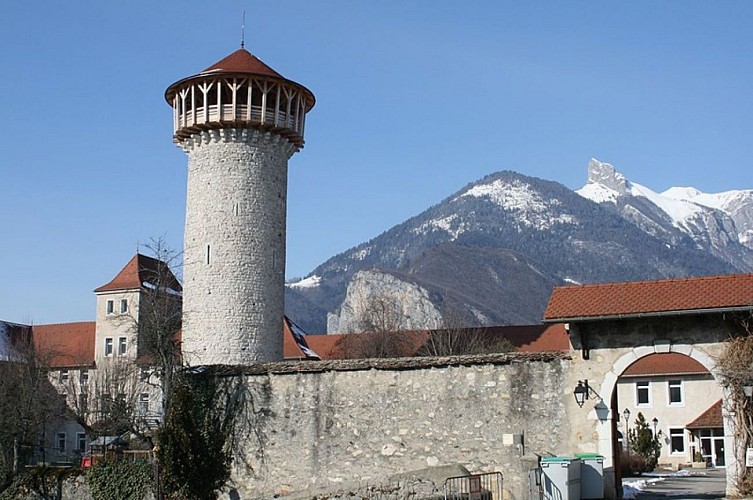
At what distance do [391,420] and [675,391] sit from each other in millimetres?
33510

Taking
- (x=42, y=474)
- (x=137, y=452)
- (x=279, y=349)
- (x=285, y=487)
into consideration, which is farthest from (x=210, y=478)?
(x=279, y=349)

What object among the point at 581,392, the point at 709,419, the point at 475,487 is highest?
the point at 581,392

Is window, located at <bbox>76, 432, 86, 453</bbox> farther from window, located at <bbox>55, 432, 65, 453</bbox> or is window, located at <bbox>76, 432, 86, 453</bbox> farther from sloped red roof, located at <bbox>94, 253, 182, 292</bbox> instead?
sloped red roof, located at <bbox>94, 253, 182, 292</bbox>

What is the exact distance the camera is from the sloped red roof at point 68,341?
2277 inches

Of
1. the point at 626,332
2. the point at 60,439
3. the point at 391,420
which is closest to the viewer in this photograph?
the point at 626,332

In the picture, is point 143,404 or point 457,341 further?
point 457,341

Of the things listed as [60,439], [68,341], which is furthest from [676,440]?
[68,341]

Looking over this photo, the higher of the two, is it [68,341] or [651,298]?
[68,341]

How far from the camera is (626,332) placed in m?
19.5

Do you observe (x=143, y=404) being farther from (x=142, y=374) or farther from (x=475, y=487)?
(x=475, y=487)

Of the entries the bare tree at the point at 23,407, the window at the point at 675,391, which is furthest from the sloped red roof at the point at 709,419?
the bare tree at the point at 23,407

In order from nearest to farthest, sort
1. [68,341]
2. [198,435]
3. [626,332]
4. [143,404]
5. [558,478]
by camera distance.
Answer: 1. [558,478]
2. [626,332]
3. [198,435]
4. [143,404]
5. [68,341]

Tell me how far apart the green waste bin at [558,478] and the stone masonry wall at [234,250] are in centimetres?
1460

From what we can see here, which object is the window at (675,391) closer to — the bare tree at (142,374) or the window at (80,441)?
the bare tree at (142,374)
